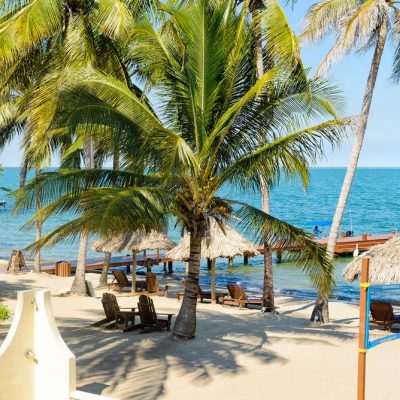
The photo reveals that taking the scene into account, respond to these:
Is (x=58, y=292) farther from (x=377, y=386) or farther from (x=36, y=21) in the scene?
(x=377, y=386)

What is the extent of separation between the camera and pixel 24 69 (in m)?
15.9

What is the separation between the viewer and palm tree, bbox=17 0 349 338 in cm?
979

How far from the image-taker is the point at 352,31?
46.4 feet

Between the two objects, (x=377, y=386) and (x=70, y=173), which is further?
(x=70, y=173)

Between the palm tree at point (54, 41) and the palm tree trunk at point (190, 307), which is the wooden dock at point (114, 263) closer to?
→ the palm tree at point (54, 41)

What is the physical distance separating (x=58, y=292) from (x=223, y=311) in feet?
16.0

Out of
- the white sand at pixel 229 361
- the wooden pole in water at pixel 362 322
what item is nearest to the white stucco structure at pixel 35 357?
the white sand at pixel 229 361

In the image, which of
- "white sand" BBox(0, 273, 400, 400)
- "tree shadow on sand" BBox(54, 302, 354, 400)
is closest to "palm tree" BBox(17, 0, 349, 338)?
"tree shadow on sand" BBox(54, 302, 354, 400)

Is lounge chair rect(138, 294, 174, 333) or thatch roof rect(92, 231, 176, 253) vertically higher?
thatch roof rect(92, 231, 176, 253)

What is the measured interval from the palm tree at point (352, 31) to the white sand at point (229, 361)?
2.67 meters

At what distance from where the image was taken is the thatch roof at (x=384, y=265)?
1357 cm

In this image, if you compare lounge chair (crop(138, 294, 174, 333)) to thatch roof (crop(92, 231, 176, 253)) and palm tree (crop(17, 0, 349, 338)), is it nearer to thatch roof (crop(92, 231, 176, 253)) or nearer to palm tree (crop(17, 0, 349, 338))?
palm tree (crop(17, 0, 349, 338))

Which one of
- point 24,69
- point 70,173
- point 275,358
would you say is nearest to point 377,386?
point 275,358

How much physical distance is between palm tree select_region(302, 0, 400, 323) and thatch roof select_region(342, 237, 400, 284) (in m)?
0.78
